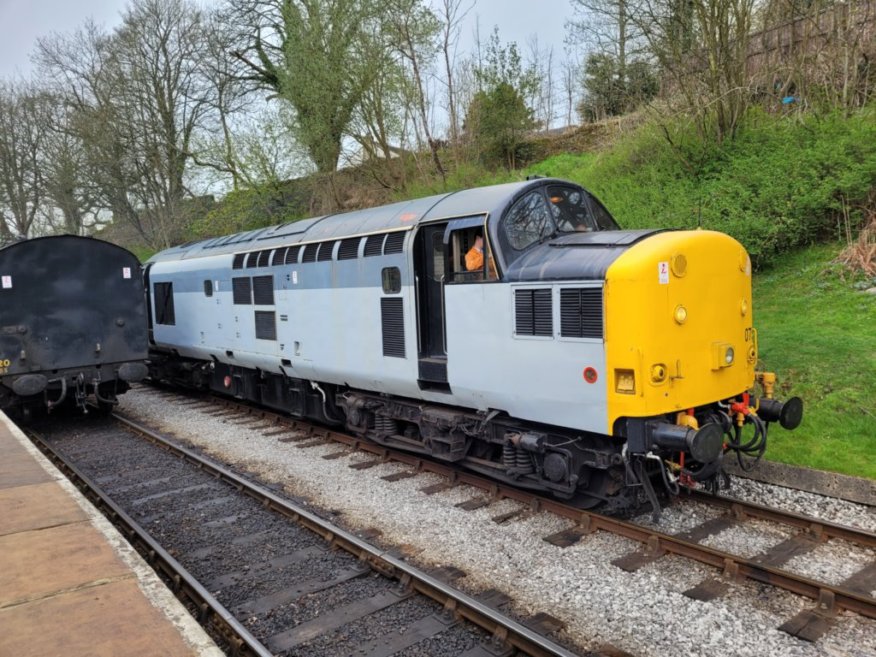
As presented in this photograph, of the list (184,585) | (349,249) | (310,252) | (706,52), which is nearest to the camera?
(184,585)

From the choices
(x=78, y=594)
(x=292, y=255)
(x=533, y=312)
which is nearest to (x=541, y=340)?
(x=533, y=312)

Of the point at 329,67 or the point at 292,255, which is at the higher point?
the point at 329,67

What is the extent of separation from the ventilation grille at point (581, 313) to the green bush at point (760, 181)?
7.31 metres

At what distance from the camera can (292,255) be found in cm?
1010

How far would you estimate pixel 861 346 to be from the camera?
8703 mm

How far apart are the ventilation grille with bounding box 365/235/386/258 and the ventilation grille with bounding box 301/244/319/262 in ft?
4.68

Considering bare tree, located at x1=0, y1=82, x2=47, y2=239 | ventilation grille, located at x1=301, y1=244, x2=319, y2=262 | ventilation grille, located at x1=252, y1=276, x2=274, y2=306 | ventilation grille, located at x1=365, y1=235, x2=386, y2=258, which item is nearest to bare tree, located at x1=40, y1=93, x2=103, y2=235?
bare tree, located at x1=0, y1=82, x2=47, y2=239

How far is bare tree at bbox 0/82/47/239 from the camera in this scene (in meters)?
31.8

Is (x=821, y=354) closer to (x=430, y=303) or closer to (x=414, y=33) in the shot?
(x=430, y=303)

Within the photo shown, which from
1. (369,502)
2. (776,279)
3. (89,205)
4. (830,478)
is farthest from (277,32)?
(830,478)

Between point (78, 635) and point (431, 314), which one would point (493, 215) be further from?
point (78, 635)

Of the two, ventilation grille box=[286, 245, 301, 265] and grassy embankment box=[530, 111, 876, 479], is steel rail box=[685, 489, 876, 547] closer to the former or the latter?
grassy embankment box=[530, 111, 876, 479]

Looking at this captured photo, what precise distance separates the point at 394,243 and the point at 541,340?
102 inches

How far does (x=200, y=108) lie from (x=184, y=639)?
1150 inches
